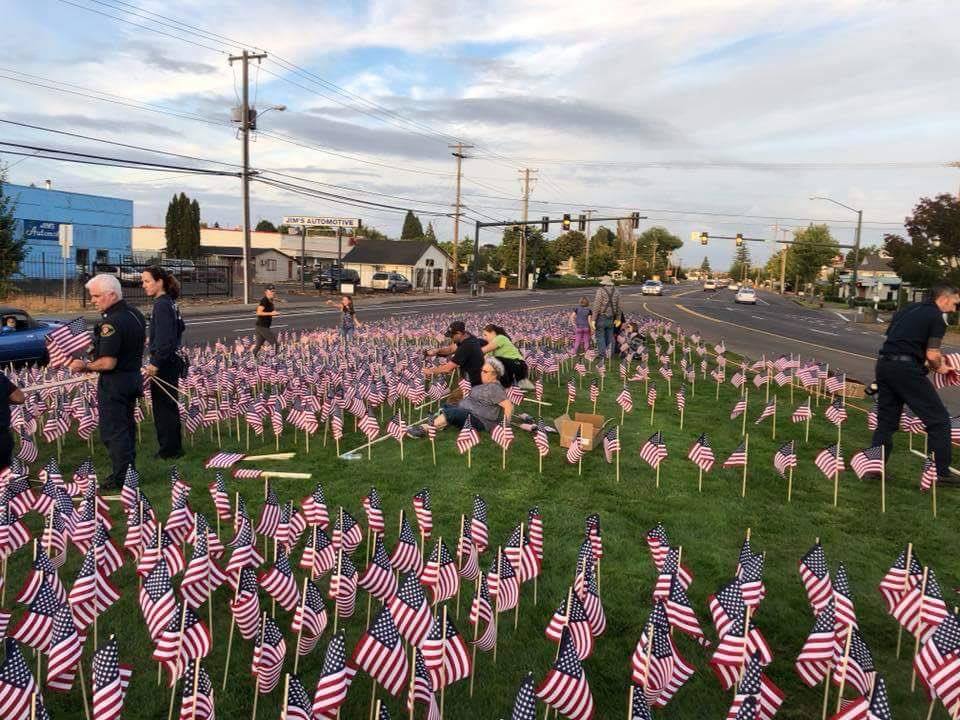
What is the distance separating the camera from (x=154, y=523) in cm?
507

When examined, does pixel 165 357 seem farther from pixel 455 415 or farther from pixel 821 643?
pixel 821 643

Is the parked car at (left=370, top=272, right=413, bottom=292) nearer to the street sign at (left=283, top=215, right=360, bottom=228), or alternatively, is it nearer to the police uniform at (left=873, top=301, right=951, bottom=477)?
the street sign at (left=283, top=215, right=360, bottom=228)

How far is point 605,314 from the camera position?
16875 millimetres

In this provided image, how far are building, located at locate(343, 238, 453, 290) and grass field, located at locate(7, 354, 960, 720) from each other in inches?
2335

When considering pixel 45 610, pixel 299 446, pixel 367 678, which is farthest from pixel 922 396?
pixel 45 610

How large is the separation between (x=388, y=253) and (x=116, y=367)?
6503 centimetres

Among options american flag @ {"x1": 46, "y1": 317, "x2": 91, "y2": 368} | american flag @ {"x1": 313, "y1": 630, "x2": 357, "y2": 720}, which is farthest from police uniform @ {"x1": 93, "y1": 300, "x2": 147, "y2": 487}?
american flag @ {"x1": 313, "y1": 630, "x2": 357, "y2": 720}

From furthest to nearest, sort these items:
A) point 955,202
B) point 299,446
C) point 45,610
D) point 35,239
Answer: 1. point 35,239
2. point 955,202
3. point 299,446
4. point 45,610

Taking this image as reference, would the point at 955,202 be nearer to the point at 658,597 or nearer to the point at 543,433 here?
the point at 543,433

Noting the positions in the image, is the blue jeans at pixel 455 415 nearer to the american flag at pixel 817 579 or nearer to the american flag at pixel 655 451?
the american flag at pixel 655 451

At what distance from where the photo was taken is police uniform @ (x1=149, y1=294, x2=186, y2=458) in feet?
25.8

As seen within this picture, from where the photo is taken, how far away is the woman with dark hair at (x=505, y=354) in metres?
11.0

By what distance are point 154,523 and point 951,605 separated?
5639 millimetres

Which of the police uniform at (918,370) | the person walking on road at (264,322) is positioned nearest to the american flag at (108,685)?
the police uniform at (918,370)
